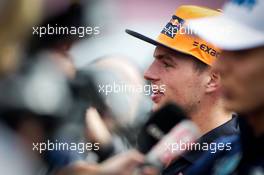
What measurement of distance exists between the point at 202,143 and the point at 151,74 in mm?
317

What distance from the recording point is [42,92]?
3.21 meters


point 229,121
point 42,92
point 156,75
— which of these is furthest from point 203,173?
point 42,92

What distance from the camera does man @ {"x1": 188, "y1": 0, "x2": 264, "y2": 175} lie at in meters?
2.48

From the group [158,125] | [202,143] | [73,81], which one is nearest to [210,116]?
[202,143]

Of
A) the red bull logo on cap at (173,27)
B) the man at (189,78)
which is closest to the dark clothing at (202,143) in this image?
the man at (189,78)

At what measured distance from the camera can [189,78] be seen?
317cm

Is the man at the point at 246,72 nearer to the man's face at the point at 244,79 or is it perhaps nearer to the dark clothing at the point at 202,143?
the man's face at the point at 244,79

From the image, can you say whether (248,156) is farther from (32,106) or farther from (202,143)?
(32,106)

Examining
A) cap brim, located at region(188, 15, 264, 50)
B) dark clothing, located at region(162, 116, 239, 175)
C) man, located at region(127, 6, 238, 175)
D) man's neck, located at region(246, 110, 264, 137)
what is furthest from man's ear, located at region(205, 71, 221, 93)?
man's neck, located at region(246, 110, 264, 137)

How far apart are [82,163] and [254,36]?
0.96 meters

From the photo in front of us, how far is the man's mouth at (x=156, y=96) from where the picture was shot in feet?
10.4

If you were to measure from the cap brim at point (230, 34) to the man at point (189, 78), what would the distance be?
1.50ft

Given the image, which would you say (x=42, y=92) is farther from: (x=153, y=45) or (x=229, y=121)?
(x=229, y=121)

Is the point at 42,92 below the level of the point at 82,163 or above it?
above
